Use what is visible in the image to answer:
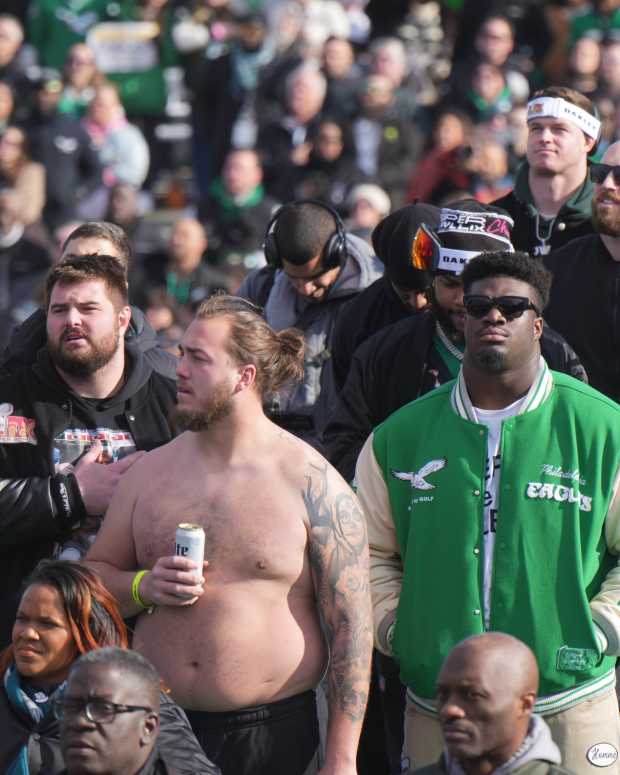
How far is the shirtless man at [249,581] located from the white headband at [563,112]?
278 centimetres

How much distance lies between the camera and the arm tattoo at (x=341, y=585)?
219 inches

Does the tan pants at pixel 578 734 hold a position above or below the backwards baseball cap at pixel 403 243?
below

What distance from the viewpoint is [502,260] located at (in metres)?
5.91

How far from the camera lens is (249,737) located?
5.59 metres

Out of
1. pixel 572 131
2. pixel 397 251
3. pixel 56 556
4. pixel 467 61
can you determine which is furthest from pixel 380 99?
pixel 56 556

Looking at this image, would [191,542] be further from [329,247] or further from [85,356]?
[329,247]

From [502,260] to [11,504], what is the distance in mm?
1961

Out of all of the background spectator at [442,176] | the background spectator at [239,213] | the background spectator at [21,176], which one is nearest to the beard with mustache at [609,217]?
the background spectator at [442,176]

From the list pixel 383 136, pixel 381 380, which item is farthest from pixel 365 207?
pixel 381 380

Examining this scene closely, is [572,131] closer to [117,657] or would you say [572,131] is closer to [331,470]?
[331,470]

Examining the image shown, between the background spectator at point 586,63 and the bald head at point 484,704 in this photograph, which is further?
the background spectator at point 586,63

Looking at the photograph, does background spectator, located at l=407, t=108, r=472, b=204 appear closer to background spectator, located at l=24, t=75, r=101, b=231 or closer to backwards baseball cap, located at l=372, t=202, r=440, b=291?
background spectator, located at l=24, t=75, r=101, b=231

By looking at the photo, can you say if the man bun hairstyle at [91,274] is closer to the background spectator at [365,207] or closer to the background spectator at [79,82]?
the background spectator at [365,207]

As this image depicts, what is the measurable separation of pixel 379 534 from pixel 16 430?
4.73 ft
